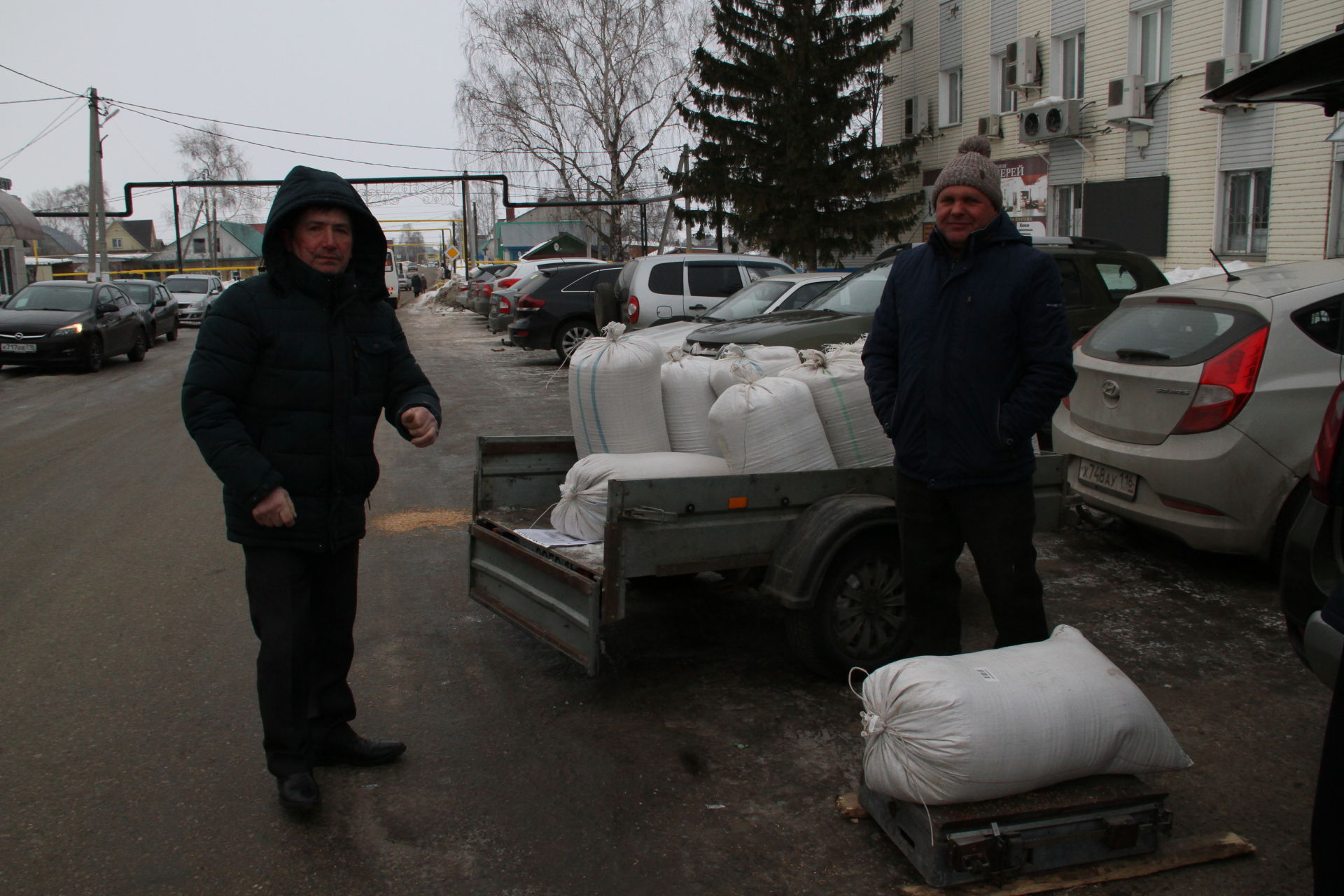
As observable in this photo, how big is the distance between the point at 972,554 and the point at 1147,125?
19438 millimetres

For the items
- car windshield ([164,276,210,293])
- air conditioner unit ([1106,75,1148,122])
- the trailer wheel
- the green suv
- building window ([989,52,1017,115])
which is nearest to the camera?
the trailer wheel

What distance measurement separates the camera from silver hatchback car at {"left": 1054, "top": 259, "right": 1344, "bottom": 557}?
5078mm

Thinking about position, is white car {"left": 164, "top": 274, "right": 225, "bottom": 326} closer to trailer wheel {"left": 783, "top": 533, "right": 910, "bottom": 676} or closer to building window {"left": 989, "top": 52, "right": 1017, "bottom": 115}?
building window {"left": 989, "top": 52, "right": 1017, "bottom": 115}

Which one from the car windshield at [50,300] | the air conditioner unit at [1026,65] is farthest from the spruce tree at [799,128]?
the car windshield at [50,300]

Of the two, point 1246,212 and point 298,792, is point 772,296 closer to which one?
point 298,792

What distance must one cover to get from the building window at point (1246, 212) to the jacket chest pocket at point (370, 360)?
1841 centimetres

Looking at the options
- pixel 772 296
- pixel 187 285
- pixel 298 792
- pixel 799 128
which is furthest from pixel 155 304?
pixel 298 792

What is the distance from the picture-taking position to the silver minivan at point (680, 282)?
15391 millimetres

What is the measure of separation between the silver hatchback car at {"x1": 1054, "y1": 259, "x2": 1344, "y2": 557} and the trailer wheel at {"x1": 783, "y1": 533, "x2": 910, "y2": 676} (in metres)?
1.97

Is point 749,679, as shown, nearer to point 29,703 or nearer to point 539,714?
point 539,714

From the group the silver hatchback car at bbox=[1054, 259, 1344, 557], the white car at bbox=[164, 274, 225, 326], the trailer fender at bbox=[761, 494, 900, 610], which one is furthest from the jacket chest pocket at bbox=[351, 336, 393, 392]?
the white car at bbox=[164, 274, 225, 326]

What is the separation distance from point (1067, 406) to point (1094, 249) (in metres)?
3.70

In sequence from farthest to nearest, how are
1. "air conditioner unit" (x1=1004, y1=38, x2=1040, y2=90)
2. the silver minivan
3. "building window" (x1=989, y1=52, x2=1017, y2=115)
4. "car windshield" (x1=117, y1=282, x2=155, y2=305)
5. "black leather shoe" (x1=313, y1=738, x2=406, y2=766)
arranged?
1. "building window" (x1=989, y1=52, x2=1017, y2=115)
2. "car windshield" (x1=117, y1=282, x2=155, y2=305)
3. "air conditioner unit" (x1=1004, y1=38, x2=1040, y2=90)
4. the silver minivan
5. "black leather shoe" (x1=313, y1=738, x2=406, y2=766)

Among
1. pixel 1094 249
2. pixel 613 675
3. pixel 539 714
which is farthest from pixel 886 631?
pixel 1094 249
